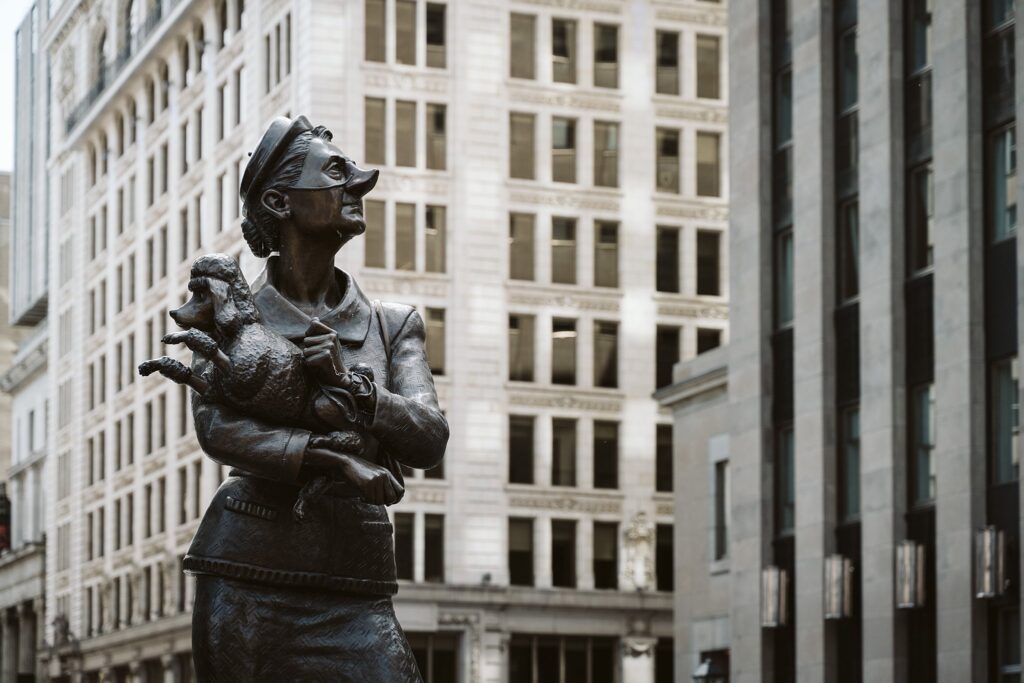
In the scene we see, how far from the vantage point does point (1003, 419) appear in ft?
134

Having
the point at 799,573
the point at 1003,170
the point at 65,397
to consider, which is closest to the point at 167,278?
the point at 65,397

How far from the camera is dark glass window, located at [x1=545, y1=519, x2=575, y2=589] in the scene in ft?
255

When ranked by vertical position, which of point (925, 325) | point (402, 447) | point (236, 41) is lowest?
point (402, 447)

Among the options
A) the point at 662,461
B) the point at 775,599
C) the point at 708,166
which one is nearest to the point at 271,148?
A: the point at 775,599

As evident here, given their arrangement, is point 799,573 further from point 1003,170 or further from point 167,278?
point 167,278

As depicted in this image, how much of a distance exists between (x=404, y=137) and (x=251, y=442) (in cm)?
7071

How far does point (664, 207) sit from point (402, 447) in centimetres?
7387

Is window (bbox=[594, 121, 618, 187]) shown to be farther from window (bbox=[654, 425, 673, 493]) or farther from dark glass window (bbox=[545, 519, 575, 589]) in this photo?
dark glass window (bbox=[545, 519, 575, 589])

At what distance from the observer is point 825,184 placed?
47.2 m

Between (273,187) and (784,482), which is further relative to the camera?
(784,482)

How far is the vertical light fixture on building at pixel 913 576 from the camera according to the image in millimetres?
42625

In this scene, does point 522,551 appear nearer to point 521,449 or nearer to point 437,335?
point 521,449

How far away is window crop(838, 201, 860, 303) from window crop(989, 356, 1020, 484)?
6.04 m

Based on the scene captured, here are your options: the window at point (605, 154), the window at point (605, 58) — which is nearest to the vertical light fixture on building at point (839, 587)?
the window at point (605, 154)
